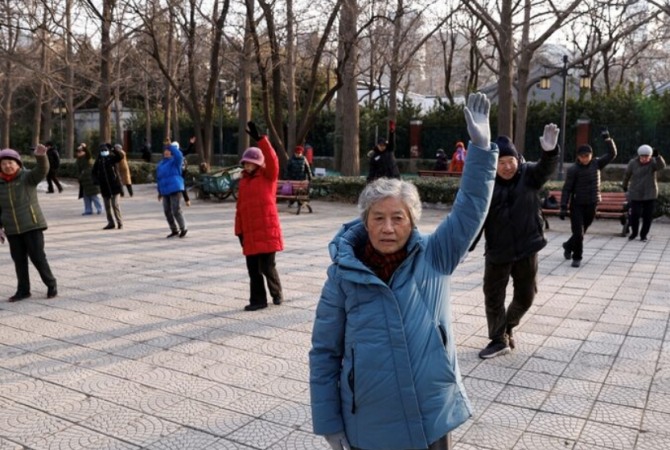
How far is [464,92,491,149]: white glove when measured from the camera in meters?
2.33

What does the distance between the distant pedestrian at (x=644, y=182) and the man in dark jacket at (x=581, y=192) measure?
85.3 inches

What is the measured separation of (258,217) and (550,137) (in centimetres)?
303

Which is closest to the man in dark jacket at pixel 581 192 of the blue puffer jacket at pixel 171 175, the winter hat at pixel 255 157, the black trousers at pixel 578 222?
the black trousers at pixel 578 222

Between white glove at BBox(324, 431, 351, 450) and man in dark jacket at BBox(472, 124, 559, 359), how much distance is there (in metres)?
2.71

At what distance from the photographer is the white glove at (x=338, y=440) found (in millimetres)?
2287

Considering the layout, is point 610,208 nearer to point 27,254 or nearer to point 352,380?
point 27,254

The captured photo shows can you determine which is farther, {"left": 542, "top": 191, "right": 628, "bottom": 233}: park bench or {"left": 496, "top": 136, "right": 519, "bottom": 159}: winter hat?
{"left": 542, "top": 191, "right": 628, "bottom": 233}: park bench

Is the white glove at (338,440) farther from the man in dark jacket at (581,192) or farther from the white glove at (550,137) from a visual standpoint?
the man in dark jacket at (581,192)

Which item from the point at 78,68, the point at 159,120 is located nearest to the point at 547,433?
the point at 78,68

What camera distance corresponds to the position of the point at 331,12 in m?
17.5

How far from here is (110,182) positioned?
11.9 metres

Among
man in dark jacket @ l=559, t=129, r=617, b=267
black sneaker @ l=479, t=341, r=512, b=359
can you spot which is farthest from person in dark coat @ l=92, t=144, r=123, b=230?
black sneaker @ l=479, t=341, r=512, b=359

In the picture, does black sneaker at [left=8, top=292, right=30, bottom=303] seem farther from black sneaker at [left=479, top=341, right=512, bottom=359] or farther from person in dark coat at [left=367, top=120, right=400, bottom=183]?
person in dark coat at [left=367, top=120, right=400, bottom=183]

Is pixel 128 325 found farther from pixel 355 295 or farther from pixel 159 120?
pixel 159 120
